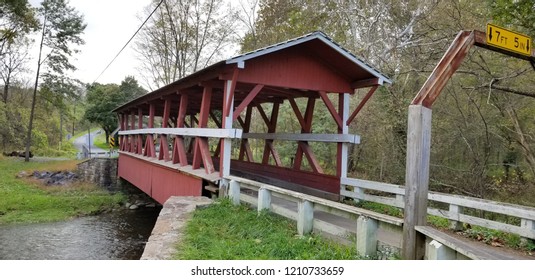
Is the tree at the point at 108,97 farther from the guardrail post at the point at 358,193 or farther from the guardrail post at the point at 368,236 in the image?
the guardrail post at the point at 368,236

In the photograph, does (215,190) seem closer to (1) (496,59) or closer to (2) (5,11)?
(1) (496,59)

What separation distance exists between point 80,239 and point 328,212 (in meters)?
9.15

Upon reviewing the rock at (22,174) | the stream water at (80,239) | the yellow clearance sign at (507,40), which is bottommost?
the stream water at (80,239)

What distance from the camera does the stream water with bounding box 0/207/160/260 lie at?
956 cm

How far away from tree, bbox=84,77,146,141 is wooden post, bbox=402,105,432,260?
123ft

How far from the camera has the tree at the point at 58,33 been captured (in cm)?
2447

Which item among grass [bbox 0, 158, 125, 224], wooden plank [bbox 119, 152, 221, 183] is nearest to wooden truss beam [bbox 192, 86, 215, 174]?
wooden plank [bbox 119, 152, 221, 183]

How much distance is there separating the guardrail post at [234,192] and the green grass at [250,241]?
0.69 m

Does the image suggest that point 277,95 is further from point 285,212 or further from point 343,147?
point 285,212

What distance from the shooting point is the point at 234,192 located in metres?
7.04

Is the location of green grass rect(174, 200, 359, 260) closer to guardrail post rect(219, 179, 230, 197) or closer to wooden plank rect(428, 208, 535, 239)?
guardrail post rect(219, 179, 230, 197)

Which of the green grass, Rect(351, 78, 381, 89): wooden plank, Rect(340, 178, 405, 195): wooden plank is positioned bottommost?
the green grass

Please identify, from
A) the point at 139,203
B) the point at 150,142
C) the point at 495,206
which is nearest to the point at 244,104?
the point at 495,206

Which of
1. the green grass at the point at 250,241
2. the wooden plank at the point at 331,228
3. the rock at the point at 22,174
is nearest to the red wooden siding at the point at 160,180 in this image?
the green grass at the point at 250,241
